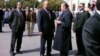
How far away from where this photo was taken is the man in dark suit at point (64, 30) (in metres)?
9.10

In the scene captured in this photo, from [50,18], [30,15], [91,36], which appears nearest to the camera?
[91,36]

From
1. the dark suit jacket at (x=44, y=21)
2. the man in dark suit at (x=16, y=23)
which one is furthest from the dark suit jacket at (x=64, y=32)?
the man in dark suit at (x=16, y=23)

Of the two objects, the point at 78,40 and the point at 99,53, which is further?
the point at 78,40

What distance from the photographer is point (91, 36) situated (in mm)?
3033

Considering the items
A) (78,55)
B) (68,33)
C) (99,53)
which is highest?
(99,53)

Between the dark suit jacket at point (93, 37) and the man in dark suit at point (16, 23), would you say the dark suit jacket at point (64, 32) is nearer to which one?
the man in dark suit at point (16, 23)

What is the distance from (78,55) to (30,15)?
782cm

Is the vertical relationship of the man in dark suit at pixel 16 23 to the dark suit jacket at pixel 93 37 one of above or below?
below

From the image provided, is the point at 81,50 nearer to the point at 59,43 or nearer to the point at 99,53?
the point at 59,43

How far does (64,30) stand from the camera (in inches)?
364

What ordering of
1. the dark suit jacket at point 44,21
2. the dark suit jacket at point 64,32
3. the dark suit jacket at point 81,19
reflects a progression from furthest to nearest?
the dark suit jacket at point 81,19 < the dark suit jacket at point 44,21 < the dark suit jacket at point 64,32

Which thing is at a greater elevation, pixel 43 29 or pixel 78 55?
pixel 43 29

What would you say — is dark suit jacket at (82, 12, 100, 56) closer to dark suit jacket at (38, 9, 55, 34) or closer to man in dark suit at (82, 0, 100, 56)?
man in dark suit at (82, 0, 100, 56)

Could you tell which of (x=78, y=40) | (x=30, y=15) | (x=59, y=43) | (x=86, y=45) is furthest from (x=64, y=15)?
(x=30, y=15)
